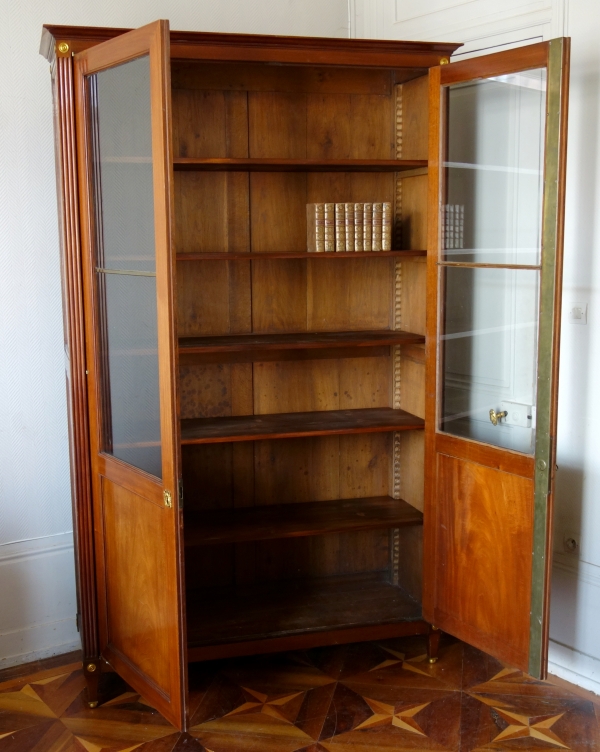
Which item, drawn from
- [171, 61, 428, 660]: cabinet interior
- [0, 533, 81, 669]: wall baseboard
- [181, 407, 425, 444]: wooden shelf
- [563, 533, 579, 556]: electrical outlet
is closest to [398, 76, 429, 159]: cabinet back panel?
[171, 61, 428, 660]: cabinet interior

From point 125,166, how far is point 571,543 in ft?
6.89

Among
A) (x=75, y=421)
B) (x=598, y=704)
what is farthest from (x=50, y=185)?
(x=598, y=704)

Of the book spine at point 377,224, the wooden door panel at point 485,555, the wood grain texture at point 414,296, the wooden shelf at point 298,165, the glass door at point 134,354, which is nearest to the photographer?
the glass door at point 134,354

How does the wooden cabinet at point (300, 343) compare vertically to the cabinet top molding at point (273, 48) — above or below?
below

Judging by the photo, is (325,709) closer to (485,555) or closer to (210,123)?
(485,555)

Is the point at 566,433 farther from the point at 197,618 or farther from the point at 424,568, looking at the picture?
the point at 197,618

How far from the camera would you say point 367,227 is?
10.5 feet

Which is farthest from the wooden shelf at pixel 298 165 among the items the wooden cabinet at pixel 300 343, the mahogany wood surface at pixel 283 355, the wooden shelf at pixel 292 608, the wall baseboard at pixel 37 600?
the wooden shelf at pixel 292 608

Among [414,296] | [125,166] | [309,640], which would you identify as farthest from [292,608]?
[125,166]

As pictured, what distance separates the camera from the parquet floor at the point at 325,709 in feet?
9.14

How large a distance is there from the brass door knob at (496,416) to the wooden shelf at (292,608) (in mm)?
885

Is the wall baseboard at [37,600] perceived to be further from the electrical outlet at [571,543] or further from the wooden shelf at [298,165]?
the electrical outlet at [571,543]

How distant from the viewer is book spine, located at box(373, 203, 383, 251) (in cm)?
320

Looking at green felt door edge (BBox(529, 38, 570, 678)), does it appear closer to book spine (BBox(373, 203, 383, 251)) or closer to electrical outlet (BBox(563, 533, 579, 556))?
electrical outlet (BBox(563, 533, 579, 556))
